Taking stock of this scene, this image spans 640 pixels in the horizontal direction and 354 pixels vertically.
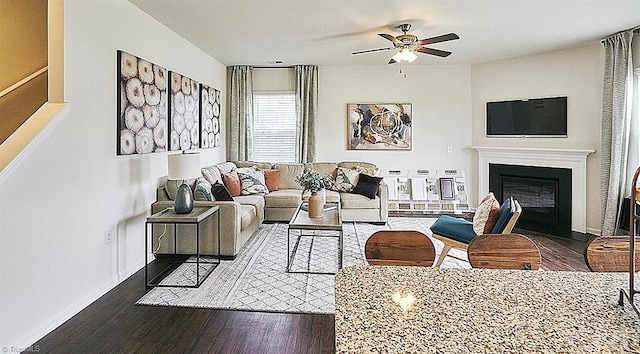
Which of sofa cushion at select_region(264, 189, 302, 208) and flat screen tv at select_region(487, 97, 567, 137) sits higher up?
flat screen tv at select_region(487, 97, 567, 137)

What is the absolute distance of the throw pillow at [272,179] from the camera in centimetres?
647

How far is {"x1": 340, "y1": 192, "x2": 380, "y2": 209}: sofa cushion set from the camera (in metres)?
6.17

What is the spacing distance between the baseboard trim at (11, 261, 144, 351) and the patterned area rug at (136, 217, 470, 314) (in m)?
0.38

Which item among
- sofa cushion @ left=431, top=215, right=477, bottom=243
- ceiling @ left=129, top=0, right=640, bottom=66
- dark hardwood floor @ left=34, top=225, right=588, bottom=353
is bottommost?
dark hardwood floor @ left=34, top=225, right=588, bottom=353

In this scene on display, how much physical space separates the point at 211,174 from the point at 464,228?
3426 mm

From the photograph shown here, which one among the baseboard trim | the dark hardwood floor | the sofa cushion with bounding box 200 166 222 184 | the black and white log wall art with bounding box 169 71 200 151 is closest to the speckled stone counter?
the dark hardwood floor

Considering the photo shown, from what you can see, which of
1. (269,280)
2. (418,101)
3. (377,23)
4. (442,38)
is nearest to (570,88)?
A: (418,101)

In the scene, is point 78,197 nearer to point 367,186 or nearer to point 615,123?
point 367,186

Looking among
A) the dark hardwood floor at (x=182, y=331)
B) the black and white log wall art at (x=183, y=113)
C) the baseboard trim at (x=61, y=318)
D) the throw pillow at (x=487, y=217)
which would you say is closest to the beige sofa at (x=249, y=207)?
the black and white log wall art at (x=183, y=113)

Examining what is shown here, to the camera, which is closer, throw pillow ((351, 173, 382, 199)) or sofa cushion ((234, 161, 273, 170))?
throw pillow ((351, 173, 382, 199))

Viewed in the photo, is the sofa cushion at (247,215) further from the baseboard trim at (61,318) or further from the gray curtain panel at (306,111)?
the gray curtain panel at (306,111)

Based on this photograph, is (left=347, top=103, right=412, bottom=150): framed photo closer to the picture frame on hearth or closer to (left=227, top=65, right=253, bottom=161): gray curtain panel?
the picture frame on hearth

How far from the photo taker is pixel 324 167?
6.89 meters

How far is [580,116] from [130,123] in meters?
5.82
